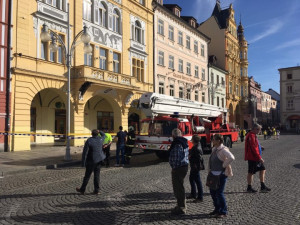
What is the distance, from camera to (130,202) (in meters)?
6.36

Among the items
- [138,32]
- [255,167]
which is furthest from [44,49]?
[255,167]

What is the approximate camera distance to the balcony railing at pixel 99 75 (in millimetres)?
19141

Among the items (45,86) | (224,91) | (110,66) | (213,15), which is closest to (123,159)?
(45,86)

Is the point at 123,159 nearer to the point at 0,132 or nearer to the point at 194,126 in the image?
the point at 194,126

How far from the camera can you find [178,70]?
32188 mm

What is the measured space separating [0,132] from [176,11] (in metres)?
24.6

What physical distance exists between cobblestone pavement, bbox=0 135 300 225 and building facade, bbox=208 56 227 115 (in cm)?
3037

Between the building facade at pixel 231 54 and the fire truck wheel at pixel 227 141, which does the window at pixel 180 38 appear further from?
the fire truck wheel at pixel 227 141

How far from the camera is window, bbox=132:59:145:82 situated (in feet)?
84.8

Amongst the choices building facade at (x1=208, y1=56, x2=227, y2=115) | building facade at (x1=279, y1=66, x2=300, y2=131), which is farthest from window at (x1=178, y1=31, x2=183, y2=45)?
building facade at (x1=279, y1=66, x2=300, y2=131)

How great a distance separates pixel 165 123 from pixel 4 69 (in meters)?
9.92

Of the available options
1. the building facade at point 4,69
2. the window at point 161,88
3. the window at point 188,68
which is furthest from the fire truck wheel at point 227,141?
the window at point 188,68

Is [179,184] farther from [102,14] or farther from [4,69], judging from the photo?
[102,14]

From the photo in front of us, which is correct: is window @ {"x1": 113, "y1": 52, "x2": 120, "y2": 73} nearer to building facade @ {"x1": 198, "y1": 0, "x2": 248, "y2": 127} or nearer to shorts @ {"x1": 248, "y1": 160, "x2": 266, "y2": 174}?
shorts @ {"x1": 248, "y1": 160, "x2": 266, "y2": 174}
